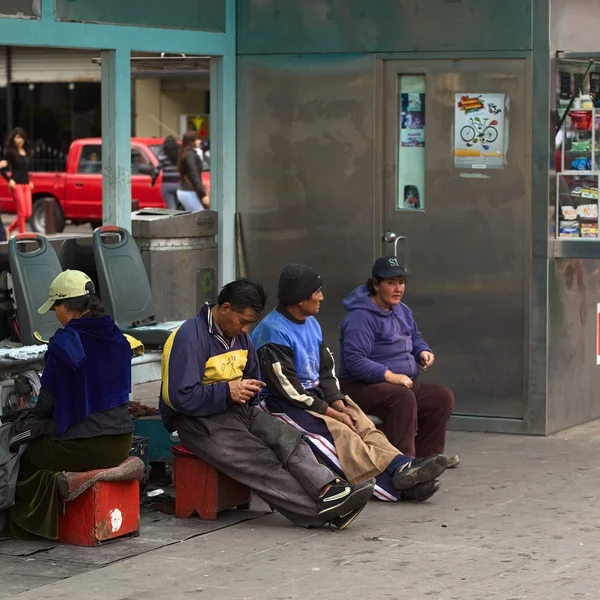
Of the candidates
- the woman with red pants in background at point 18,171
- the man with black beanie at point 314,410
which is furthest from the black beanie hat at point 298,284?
the woman with red pants in background at point 18,171

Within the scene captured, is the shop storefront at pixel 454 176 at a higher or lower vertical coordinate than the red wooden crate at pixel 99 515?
higher

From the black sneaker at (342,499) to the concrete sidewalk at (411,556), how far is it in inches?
4.8

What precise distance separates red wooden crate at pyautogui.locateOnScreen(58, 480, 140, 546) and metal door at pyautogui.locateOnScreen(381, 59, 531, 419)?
10.6ft

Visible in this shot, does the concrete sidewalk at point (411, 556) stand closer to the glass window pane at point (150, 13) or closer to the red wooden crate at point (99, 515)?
the red wooden crate at point (99, 515)

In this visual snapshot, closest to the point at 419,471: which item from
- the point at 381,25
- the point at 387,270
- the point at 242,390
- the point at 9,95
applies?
the point at 242,390

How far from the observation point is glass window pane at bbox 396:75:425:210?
9234 millimetres

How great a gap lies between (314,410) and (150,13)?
3293 millimetres

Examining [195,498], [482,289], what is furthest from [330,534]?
[482,289]

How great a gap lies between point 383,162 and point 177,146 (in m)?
14.3

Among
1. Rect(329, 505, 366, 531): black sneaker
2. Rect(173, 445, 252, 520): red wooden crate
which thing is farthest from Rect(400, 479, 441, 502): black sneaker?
Rect(173, 445, 252, 520): red wooden crate

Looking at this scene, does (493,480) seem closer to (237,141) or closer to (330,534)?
(330,534)

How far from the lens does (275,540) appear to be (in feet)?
21.6

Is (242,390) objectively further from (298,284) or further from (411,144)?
(411,144)

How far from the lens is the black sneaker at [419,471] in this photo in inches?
281
